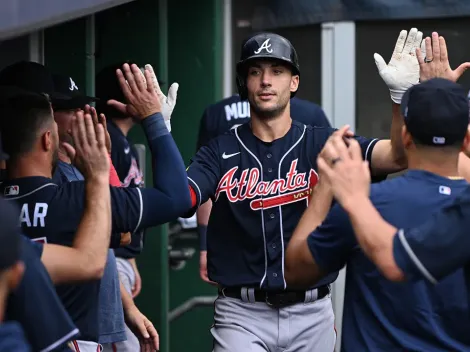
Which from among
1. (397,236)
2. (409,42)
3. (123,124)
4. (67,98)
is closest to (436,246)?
(397,236)

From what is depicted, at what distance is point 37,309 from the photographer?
3.16m

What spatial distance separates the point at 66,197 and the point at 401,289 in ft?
3.92

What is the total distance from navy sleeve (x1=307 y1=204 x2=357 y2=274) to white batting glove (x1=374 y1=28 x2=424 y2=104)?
1333 mm

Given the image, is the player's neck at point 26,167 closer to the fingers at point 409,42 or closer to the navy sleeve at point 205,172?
the navy sleeve at point 205,172

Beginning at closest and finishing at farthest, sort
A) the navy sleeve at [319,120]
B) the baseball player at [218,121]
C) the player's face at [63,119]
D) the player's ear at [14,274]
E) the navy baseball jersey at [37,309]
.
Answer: the player's ear at [14,274], the navy baseball jersey at [37,309], the player's face at [63,119], the navy sleeve at [319,120], the baseball player at [218,121]

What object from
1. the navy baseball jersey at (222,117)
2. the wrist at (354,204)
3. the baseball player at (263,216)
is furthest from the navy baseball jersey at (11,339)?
the navy baseball jersey at (222,117)

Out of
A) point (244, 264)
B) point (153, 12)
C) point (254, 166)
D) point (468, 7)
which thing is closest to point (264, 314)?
point (244, 264)

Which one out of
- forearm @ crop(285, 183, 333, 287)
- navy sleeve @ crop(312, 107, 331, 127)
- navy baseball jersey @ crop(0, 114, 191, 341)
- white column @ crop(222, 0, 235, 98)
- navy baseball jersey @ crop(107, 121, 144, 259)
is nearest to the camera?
forearm @ crop(285, 183, 333, 287)

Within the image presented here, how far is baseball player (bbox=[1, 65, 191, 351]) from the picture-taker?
3955 mm

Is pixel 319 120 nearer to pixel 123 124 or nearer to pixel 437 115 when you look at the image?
pixel 123 124

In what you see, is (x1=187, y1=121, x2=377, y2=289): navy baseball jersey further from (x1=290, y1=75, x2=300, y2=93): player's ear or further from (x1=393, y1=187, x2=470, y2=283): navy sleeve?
(x1=393, y1=187, x2=470, y2=283): navy sleeve

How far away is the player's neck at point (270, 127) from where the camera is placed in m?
5.19

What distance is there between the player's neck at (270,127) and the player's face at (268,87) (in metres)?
0.03

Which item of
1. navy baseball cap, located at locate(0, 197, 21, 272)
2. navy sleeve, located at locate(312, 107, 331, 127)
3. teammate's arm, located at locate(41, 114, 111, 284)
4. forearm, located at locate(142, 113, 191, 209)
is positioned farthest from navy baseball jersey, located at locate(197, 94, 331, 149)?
navy baseball cap, located at locate(0, 197, 21, 272)
